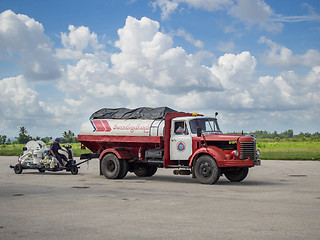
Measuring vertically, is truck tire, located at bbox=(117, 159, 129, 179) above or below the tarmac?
above

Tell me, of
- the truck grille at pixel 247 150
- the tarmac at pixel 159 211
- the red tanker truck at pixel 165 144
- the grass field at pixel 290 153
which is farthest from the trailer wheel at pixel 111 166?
the grass field at pixel 290 153

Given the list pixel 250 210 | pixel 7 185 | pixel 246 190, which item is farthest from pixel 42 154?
pixel 250 210

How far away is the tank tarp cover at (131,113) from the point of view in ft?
60.3

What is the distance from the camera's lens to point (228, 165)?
15859 mm

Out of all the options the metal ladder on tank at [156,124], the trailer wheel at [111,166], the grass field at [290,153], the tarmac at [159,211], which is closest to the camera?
the tarmac at [159,211]

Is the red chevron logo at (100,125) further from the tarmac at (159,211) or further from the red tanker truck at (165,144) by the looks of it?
the tarmac at (159,211)

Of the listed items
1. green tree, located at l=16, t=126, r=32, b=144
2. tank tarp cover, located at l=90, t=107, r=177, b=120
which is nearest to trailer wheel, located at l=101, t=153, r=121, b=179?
tank tarp cover, located at l=90, t=107, r=177, b=120

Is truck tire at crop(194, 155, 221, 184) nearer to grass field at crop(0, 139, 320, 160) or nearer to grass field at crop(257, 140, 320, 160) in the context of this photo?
grass field at crop(0, 139, 320, 160)

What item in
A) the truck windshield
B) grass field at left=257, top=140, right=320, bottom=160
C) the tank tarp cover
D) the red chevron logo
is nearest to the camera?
the truck windshield

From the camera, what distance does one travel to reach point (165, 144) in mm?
17469

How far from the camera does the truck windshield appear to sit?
56.9 feet

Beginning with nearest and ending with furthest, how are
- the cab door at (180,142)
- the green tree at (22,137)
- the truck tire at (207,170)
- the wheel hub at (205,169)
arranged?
the truck tire at (207,170), the wheel hub at (205,169), the cab door at (180,142), the green tree at (22,137)

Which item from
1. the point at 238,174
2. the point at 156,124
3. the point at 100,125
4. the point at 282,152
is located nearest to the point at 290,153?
the point at 282,152

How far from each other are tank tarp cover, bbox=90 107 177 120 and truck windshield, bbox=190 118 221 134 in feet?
4.80
